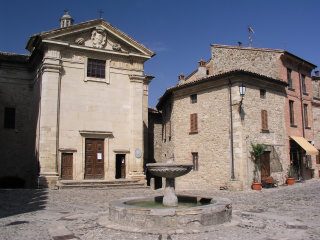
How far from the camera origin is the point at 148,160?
27.2m

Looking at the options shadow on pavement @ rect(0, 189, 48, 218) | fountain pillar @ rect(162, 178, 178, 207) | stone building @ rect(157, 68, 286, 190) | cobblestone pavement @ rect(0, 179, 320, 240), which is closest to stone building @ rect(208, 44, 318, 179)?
stone building @ rect(157, 68, 286, 190)

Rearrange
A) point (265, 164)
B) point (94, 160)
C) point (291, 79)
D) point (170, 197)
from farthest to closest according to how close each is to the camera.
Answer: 1. point (291, 79)
2. point (94, 160)
3. point (265, 164)
4. point (170, 197)

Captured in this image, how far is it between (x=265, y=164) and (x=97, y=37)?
13.8 meters

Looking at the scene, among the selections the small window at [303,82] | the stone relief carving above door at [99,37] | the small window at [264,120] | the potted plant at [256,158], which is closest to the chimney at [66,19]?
the stone relief carving above door at [99,37]

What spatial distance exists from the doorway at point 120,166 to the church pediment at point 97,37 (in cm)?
730

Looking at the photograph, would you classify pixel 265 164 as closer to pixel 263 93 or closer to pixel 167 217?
pixel 263 93

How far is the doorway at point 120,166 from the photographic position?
2106 cm

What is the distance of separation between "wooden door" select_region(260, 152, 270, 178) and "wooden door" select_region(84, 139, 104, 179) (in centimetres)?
1022

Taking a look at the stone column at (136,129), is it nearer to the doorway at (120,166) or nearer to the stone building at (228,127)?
the doorway at (120,166)

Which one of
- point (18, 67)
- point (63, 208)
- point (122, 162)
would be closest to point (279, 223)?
point (63, 208)

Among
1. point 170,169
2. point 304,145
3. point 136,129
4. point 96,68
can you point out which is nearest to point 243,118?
point 304,145

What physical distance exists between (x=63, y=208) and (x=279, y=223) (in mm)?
7430

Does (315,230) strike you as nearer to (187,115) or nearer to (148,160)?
(187,115)

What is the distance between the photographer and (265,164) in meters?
19.9
